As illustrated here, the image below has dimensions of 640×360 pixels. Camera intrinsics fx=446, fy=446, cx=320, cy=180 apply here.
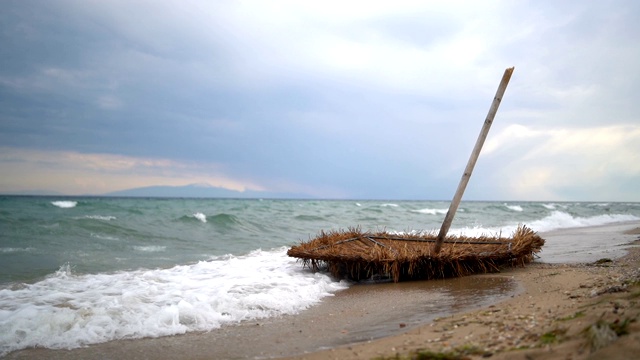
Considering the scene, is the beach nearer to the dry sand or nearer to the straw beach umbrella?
the dry sand

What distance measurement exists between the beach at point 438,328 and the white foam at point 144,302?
25 cm

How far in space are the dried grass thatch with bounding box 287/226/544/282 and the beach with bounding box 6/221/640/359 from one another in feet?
2.48

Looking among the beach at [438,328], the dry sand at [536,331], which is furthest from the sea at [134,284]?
the dry sand at [536,331]

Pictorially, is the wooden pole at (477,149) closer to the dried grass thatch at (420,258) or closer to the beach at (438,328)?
the dried grass thatch at (420,258)

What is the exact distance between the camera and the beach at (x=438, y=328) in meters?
2.89

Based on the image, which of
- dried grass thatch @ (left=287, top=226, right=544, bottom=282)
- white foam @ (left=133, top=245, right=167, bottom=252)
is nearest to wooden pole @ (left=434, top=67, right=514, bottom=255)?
dried grass thatch @ (left=287, top=226, right=544, bottom=282)

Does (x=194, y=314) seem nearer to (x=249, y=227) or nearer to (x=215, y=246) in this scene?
(x=215, y=246)

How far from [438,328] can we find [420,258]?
3.31 meters

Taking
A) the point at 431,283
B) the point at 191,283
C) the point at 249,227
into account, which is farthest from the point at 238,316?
the point at 249,227

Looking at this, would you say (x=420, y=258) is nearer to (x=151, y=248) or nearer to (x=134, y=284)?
(x=134, y=284)

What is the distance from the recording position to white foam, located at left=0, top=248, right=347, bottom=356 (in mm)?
4562

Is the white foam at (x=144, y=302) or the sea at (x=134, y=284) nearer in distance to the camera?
the white foam at (x=144, y=302)

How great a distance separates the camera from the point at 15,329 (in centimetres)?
453

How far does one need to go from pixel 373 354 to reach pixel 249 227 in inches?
631
